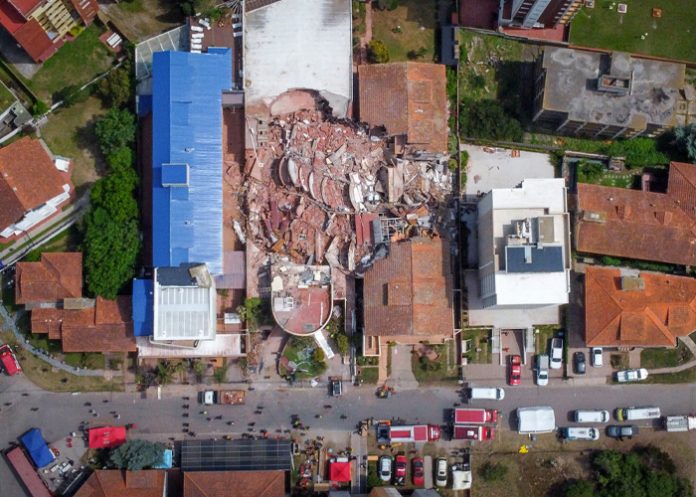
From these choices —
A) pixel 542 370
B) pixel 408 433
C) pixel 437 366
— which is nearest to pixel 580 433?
pixel 542 370

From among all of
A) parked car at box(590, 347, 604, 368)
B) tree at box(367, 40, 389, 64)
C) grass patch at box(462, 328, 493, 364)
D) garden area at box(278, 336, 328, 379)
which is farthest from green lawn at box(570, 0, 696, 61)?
garden area at box(278, 336, 328, 379)

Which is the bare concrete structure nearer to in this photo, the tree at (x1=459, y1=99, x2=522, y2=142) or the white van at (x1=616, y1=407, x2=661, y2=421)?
the tree at (x1=459, y1=99, x2=522, y2=142)

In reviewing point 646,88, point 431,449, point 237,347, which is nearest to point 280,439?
point 237,347

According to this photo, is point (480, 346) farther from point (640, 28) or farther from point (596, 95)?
point (640, 28)

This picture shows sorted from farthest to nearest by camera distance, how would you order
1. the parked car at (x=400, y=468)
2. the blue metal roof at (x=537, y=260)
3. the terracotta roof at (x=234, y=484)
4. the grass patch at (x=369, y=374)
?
the grass patch at (x=369, y=374) < the parked car at (x=400, y=468) < the terracotta roof at (x=234, y=484) < the blue metal roof at (x=537, y=260)

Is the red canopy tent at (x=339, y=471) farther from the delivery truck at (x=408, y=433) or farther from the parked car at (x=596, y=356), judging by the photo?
the parked car at (x=596, y=356)

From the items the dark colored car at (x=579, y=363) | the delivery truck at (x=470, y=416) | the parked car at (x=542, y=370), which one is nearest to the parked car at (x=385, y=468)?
the delivery truck at (x=470, y=416)

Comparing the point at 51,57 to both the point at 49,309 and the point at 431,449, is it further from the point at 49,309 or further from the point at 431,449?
the point at 431,449
